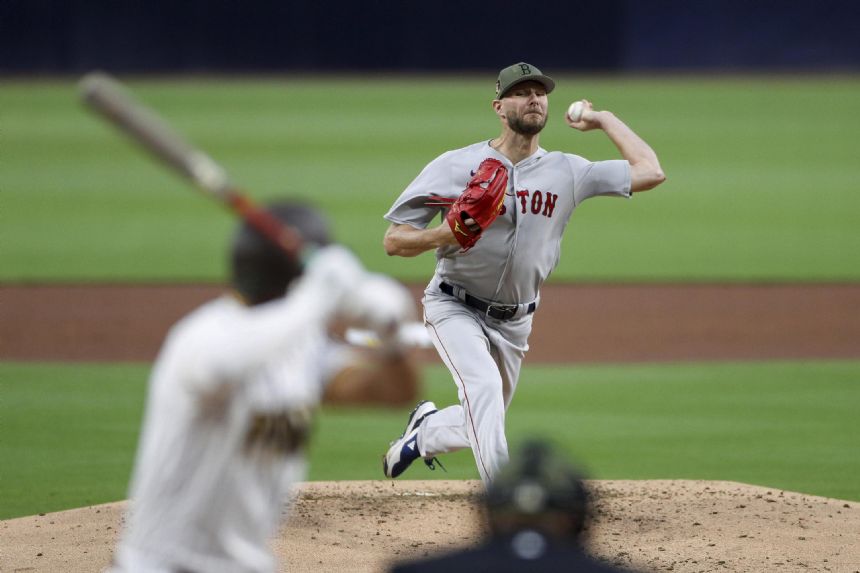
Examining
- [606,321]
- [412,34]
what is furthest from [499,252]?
[412,34]

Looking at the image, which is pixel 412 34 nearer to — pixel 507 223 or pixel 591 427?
pixel 591 427

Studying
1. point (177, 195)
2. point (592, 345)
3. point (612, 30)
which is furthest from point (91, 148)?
point (592, 345)

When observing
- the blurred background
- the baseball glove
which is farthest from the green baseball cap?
the blurred background

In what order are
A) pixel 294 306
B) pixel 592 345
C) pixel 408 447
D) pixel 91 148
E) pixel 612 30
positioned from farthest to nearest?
pixel 612 30 → pixel 91 148 → pixel 592 345 → pixel 408 447 → pixel 294 306

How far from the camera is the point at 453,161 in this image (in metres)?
6.33

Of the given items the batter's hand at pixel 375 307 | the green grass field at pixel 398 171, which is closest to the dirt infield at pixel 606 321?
the green grass field at pixel 398 171

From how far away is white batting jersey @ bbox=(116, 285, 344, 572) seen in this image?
2.87 meters

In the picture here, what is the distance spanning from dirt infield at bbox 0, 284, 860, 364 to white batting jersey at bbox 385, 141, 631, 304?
4.90m

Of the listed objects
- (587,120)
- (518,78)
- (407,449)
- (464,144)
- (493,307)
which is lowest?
(407,449)

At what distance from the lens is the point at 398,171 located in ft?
74.5

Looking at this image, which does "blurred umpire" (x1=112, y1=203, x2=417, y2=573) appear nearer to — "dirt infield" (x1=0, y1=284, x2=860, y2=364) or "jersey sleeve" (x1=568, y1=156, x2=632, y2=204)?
"jersey sleeve" (x1=568, y1=156, x2=632, y2=204)

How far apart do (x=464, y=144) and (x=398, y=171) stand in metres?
1.59

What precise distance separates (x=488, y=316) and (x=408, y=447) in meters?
0.82

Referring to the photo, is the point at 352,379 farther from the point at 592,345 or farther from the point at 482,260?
the point at 592,345
